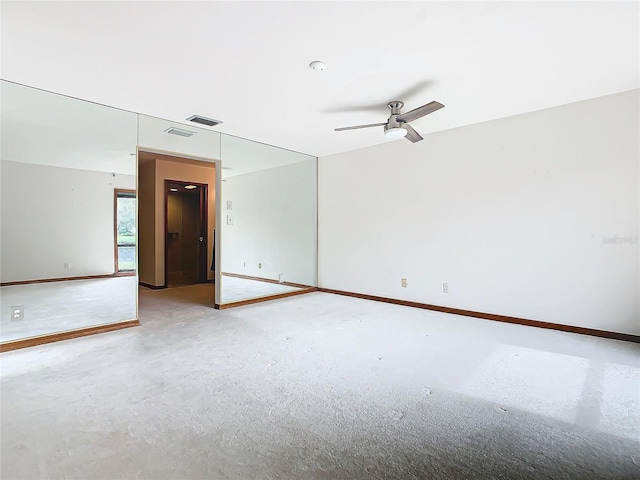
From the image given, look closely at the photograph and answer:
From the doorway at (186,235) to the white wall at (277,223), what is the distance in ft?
5.33

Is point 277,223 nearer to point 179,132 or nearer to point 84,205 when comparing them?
point 179,132

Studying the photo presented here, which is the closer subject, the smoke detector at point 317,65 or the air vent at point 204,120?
the smoke detector at point 317,65

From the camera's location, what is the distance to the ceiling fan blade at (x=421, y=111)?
9.75ft

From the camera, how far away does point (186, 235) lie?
8281 mm

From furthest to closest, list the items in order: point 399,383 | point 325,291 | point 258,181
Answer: point 325,291 → point 258,181 → point 399,383

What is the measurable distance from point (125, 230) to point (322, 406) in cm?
315

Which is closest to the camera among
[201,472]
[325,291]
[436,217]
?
[201,472]

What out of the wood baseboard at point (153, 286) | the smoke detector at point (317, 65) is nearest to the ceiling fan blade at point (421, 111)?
the smoke detector at point (317, 65)

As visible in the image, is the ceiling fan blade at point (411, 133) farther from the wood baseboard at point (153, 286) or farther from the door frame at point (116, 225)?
the wood baseboard at point (153, 286)

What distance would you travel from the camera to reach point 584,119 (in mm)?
3592

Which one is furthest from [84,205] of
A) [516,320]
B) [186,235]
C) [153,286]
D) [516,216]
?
[516,320]

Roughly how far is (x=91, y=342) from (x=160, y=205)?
331 cm

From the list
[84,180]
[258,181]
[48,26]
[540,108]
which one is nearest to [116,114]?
[84,180]

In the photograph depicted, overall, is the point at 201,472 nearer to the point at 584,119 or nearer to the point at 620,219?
the point at 620,219
